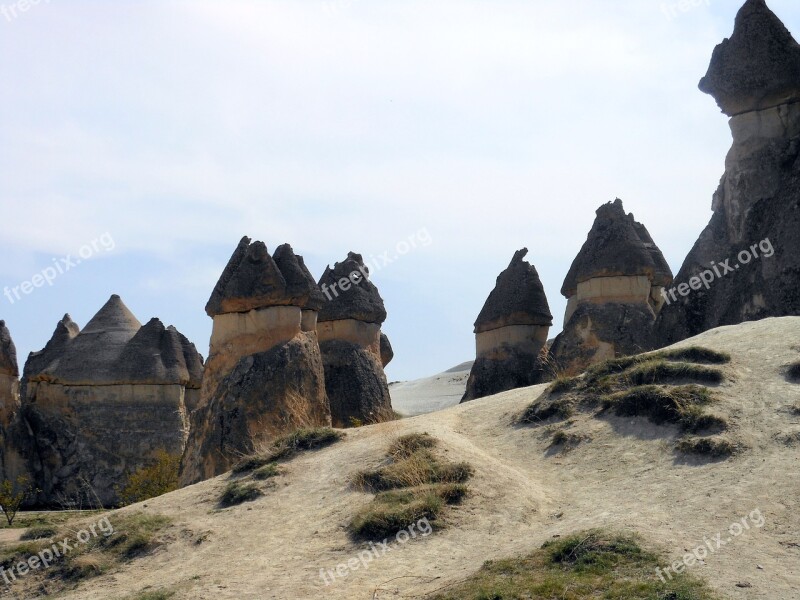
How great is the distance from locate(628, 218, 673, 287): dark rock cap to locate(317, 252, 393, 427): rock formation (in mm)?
4857

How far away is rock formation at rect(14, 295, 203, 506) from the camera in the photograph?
860 inches

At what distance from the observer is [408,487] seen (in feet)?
31.6

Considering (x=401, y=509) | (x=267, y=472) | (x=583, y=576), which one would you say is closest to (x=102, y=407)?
(x=267, y=472)

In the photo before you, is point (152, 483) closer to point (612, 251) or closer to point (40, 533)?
point (40, 533)

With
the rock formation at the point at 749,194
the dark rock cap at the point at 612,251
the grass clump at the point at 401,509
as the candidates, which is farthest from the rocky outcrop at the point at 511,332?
the grass clump at the point at 401,509

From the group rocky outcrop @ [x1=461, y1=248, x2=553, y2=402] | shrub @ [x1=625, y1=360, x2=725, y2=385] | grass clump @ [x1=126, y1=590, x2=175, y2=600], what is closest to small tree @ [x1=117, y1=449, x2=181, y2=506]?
rocky outcrop @ [x1=461, y1=248, x2=553, y2=402]

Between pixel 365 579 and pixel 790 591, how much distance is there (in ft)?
9.78

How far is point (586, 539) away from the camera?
7.62 metres

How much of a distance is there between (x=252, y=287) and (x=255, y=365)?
115cm

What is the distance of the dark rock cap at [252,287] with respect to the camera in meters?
15.2

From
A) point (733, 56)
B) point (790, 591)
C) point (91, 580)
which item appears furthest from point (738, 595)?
point (733, 56)

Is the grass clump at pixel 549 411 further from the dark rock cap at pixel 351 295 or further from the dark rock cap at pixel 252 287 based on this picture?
the dark rock cap at pixel 351 295

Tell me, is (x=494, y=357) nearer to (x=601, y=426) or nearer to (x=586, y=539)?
(x=601, y=426)

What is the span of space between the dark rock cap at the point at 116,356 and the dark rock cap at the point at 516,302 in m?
7.03
